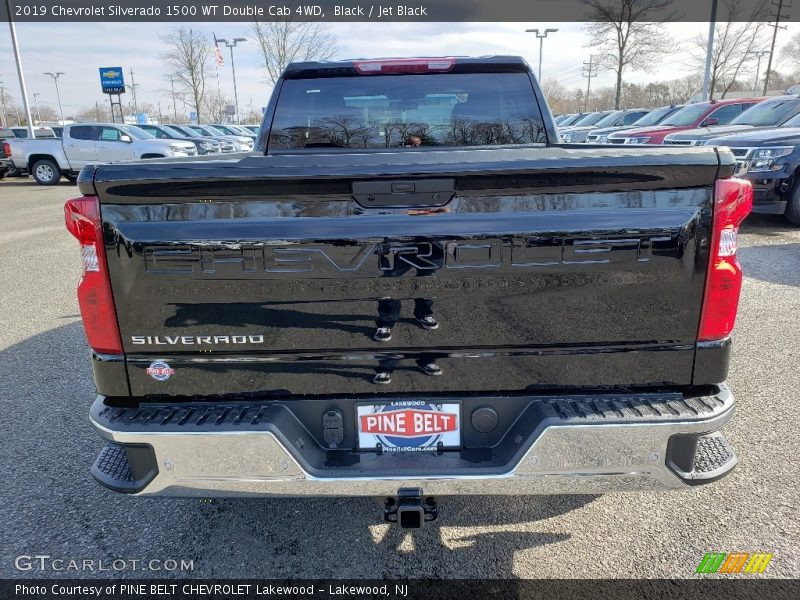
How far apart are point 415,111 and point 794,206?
26.7 ft

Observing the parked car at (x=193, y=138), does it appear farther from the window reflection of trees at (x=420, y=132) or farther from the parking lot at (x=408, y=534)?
the parking lot at (x=408, y=534)

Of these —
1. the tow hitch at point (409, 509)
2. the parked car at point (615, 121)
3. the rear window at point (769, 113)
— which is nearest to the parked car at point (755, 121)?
the rear window at point (769, 113)

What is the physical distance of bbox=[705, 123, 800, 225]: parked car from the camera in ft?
27.0

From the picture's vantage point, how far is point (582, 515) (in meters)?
2.69

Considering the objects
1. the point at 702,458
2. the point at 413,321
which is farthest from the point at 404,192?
the point at 702,458

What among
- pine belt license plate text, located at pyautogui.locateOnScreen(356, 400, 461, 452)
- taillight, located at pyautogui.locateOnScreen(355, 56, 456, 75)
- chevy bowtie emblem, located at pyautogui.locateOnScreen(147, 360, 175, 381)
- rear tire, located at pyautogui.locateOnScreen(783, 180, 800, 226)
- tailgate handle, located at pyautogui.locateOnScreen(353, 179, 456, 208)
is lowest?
rear tire, located at pyautogui.locateOnScreen(783, 180, 800, 226)

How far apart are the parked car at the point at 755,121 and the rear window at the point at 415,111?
794cm

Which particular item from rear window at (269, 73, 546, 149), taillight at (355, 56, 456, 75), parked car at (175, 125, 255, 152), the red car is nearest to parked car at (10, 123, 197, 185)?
parked car at (175, 125, 255, 152)

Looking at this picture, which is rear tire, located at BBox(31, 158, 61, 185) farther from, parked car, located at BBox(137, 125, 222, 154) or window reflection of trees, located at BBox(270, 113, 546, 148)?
window reflection of trees, located at BBox(270, 113, 546, 148)

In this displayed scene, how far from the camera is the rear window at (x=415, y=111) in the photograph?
3418 millimetres

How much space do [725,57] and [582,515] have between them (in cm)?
3688

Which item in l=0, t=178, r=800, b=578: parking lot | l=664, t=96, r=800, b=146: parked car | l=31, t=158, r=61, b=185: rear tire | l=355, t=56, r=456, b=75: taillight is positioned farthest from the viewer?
l=31, t=158, r=61, b=185: rear tire

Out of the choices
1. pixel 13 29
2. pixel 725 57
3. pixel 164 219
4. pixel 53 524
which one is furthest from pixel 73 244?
pixel 725 57

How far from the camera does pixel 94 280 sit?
1.94 meters
